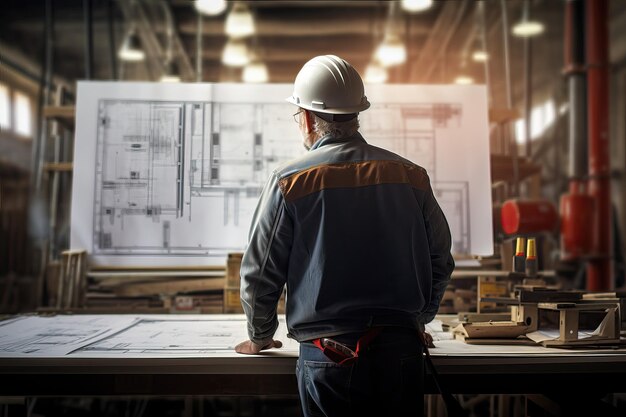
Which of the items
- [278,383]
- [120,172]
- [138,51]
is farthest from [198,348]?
[138,51]

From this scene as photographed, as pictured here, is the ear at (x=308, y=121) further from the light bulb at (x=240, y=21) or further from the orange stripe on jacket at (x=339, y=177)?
the light bulb at (x=240, y=21)

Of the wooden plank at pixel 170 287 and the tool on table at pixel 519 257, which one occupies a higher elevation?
the tool on table at pixel 519 257

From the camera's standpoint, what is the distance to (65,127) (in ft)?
12.4

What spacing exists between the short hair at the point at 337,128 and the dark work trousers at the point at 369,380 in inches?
26.6

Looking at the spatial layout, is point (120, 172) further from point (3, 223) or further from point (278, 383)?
point (3, 223)

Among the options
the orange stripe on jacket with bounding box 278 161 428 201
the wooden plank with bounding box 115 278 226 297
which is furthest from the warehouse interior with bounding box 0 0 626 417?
the orange stripe on jacket with bounding box 278 161 428 201

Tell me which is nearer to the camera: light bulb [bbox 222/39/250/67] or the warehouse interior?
the warehouse interior

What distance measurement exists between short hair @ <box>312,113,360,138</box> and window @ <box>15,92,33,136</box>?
10.3m

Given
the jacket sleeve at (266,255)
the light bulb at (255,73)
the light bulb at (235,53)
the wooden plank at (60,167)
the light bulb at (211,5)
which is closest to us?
the jacket sleeve at (266,255)

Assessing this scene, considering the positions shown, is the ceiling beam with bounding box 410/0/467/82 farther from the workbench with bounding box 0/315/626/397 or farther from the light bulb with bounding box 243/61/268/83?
the workbench with bounding box 0/315/626/397

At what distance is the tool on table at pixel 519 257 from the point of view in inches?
115

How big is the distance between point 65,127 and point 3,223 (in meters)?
6.96

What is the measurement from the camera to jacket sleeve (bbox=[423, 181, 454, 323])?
2.12 m

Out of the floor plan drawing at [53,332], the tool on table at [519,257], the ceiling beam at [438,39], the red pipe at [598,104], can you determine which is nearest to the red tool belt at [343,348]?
the floor plan drawing at [53,332]
